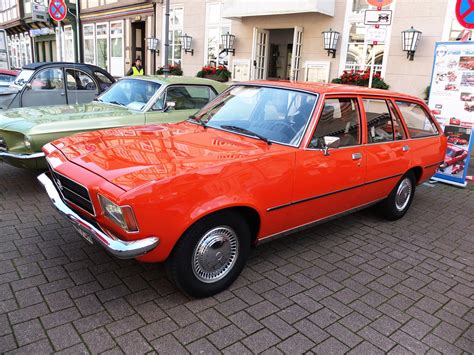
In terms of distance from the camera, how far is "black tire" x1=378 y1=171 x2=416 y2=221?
17.0 feet

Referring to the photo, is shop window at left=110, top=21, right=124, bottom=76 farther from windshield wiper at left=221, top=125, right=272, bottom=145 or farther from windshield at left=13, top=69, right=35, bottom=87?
windshield wiper at left=221, top=125, right=272, bottom=145

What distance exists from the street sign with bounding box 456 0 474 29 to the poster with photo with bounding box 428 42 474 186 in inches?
27.7

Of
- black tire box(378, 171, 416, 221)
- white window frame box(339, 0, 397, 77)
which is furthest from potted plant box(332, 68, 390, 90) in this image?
black tire box(378, 171, 416, 221)

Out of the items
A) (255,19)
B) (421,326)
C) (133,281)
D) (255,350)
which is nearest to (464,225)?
(421,326)

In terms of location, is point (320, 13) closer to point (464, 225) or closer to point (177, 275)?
point (464, 225)

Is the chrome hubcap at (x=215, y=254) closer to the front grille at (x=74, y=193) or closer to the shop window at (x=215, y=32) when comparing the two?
the front grille at (x=74, y=193)

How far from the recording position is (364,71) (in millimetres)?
10938

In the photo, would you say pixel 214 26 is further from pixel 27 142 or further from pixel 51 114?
pixel 27 142

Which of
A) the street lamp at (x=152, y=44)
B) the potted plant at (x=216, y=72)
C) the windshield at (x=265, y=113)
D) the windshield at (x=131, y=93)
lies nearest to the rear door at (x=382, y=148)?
the windshield at (x=265, y=113)

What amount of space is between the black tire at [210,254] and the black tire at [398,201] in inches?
103

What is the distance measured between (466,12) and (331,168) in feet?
14.2

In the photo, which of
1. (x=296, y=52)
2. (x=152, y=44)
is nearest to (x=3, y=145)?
(x=296, y=52)

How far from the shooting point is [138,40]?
19688mm

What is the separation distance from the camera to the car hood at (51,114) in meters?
5.28
